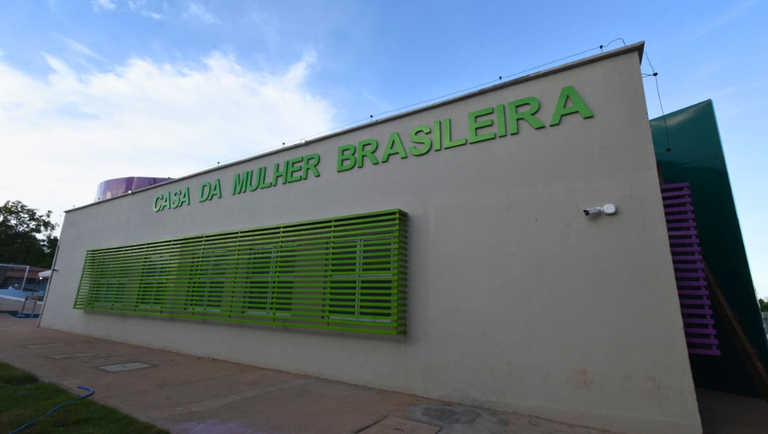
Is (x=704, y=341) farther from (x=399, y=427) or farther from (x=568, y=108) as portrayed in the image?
(x=399, y=427)

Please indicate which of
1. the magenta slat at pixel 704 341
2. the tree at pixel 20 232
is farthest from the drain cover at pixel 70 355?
the tree at pixel 20 232

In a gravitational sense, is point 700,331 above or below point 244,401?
above

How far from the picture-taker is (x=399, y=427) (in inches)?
140

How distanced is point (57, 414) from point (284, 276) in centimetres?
335

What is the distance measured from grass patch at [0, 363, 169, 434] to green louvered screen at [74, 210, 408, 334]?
2690 millimetres

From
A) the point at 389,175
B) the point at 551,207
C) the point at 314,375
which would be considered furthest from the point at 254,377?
the point at 551,207

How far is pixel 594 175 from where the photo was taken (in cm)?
419

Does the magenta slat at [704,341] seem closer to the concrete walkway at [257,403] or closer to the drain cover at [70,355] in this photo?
the concrete walkway at [257,403]

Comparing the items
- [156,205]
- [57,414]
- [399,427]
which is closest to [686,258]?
[399,427]

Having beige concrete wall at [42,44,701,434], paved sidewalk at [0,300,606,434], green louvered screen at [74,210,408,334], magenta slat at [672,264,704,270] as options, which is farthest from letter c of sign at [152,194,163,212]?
magenta slat at [672,264,704,270]

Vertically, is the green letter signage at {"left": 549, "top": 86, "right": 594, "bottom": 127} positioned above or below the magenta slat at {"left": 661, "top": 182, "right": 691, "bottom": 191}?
above

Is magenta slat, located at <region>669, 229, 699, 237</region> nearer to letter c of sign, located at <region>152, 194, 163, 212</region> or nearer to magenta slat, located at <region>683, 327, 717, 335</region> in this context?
magenta slat, located at <region>683, 327, 717, 335</region>

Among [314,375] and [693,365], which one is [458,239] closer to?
[314,375]

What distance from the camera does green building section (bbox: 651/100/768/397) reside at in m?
5.18
